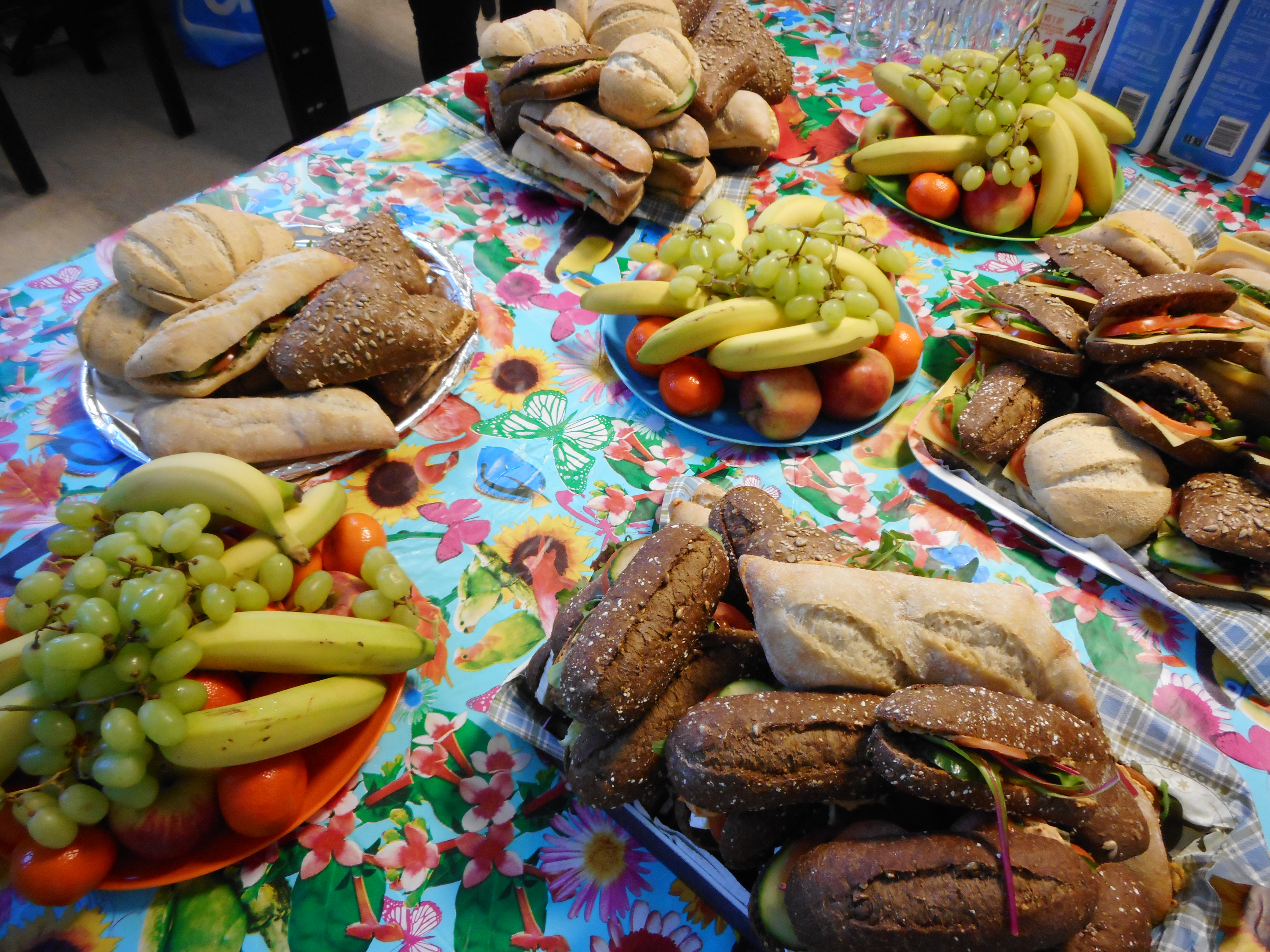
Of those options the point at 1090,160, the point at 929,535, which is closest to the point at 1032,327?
the point at 929,535

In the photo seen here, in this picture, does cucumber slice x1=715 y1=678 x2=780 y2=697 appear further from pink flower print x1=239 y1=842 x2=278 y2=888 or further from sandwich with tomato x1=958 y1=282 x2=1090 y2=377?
sandwich with tomato x1=958 y1=282 x2=1090 y2=377

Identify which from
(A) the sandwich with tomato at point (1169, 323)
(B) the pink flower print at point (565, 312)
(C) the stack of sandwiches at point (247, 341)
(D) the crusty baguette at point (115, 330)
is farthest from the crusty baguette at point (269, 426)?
(A) the sandwich with tomato at point (1169, 323)

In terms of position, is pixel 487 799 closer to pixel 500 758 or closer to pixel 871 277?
pixel 500 758

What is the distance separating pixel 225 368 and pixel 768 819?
3.21ft

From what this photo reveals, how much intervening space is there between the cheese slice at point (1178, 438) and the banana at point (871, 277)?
40 centimetres

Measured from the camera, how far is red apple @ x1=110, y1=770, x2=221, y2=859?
74cm

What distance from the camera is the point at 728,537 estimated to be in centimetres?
87

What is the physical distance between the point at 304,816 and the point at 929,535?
0.90 meters

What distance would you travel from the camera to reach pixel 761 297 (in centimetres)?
126

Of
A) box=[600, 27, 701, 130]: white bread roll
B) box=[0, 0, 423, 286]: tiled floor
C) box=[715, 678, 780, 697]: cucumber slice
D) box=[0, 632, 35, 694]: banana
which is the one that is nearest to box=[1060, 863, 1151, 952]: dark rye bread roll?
box=[715, 678, 780, 697]: cucumber slice

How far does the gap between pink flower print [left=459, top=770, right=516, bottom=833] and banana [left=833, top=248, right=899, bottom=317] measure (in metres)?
0.95

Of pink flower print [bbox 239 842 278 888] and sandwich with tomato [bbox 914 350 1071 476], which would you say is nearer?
pink flower print [bbox 239 842 278 888]

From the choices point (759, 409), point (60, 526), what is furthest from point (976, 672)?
point (60, 526)

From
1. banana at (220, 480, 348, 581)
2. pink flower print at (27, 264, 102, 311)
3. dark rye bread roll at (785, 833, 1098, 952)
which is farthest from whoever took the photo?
pink flower print at (27, 264, 102, 311)
